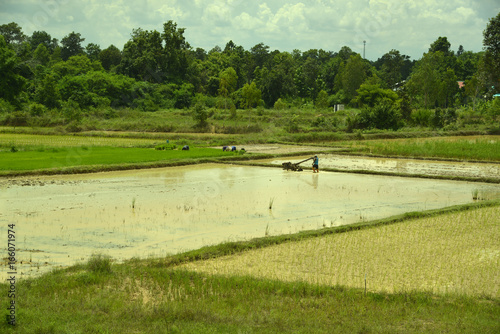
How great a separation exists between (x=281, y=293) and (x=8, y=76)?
2670 centimetres

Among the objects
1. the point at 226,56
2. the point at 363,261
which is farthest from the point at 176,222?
the point at 226,56

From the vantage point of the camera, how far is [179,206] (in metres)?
9.62

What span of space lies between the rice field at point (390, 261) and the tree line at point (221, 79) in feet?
78.7

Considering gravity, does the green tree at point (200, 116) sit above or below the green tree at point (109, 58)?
below

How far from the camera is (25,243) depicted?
6.73 m

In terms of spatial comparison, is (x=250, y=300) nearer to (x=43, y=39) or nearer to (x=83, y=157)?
(x=83, y=157)

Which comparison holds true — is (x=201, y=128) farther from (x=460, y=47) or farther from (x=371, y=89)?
(x=460, y=47)

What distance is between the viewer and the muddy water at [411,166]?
15.1 metres

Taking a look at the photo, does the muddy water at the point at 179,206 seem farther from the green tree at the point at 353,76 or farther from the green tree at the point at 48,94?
the green tree at the point at 353,76

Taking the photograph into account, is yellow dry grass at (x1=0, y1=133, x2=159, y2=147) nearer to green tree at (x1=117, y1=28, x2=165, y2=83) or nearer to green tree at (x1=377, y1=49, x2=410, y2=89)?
green tree at (x1=117, y1=28, x2=165, y2=83)

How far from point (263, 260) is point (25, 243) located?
326cm

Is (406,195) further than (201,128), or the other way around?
(201,128)

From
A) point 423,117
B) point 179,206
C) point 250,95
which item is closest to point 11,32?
point 250,95

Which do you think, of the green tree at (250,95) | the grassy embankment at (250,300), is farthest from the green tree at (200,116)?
the grassy embankment at (250,300)
